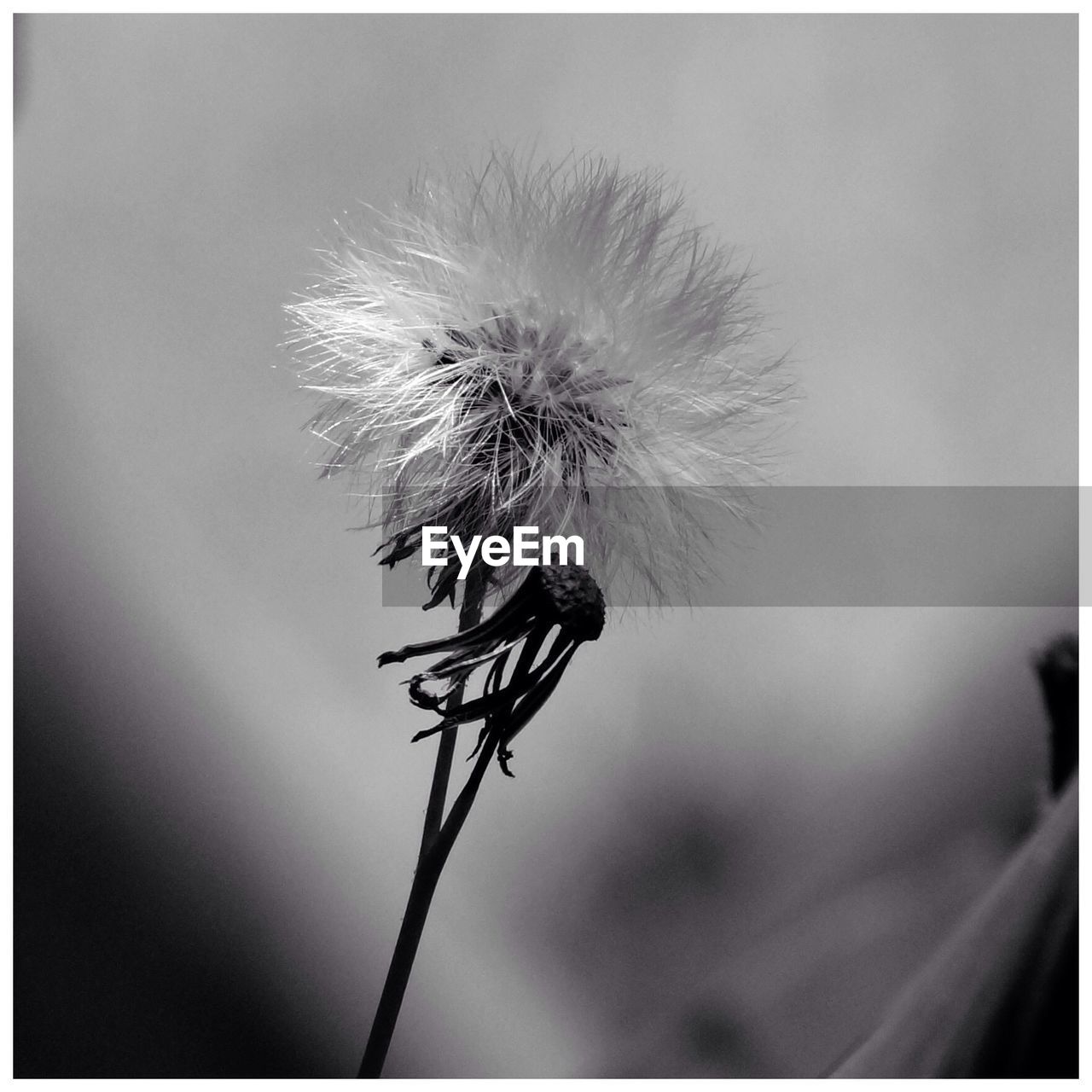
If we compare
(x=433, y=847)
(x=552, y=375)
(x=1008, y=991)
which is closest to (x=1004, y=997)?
(x=1008, y=991)

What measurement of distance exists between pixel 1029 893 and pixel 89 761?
25.6 inches

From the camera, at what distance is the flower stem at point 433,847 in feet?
1.71

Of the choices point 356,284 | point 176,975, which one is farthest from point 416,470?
point 176,975

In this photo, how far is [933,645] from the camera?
0.74 m

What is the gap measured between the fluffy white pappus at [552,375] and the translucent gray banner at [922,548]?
5.4 inches

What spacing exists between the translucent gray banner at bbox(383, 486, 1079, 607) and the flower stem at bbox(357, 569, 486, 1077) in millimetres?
262

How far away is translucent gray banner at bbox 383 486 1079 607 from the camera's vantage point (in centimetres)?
72

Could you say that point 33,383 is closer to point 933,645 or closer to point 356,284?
point 356,284

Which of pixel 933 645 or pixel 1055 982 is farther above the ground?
pixel 933 645

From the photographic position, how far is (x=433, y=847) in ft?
1.76

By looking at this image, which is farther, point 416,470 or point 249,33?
point 249,33

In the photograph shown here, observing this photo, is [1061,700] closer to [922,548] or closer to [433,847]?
[922,548]

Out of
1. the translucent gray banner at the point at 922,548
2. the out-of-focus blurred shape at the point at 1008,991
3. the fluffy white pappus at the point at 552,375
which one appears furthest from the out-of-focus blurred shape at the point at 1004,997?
the fluffy white pappus at the point at 552,375

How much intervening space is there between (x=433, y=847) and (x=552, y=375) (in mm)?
267
